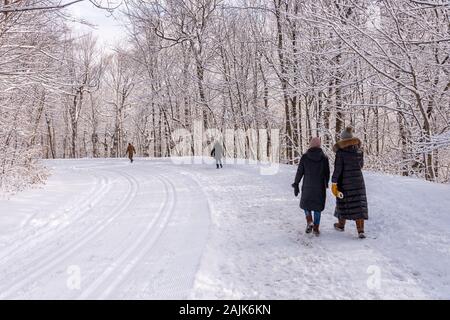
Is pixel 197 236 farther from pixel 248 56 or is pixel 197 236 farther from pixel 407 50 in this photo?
pixel 248 56

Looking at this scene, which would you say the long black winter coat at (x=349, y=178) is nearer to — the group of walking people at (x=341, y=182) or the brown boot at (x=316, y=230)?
the group of walking people at (x=341, y=182)

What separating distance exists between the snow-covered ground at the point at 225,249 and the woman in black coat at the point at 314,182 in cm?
40

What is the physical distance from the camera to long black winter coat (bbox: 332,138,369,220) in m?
6.35

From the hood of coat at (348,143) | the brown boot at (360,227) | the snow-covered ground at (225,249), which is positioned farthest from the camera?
the hood of coat at (348,143)

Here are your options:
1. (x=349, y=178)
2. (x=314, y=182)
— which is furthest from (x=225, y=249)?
(x=349, y=178)

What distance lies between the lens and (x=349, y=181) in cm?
641

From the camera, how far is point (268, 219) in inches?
315

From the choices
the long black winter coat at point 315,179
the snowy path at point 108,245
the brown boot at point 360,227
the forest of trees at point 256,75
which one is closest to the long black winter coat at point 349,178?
the brown boot at point 360,227

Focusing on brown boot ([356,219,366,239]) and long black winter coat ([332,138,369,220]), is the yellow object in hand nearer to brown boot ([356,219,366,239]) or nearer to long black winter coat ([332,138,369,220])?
long black winter coat ([332,138,369,220])

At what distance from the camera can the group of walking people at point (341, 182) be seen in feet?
20.8

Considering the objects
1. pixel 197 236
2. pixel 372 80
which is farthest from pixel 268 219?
pixel 372 80

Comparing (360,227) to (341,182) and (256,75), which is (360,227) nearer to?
(341,182)

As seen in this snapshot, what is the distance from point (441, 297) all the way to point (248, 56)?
74.0 ft

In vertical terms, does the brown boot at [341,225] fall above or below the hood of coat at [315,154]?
below
